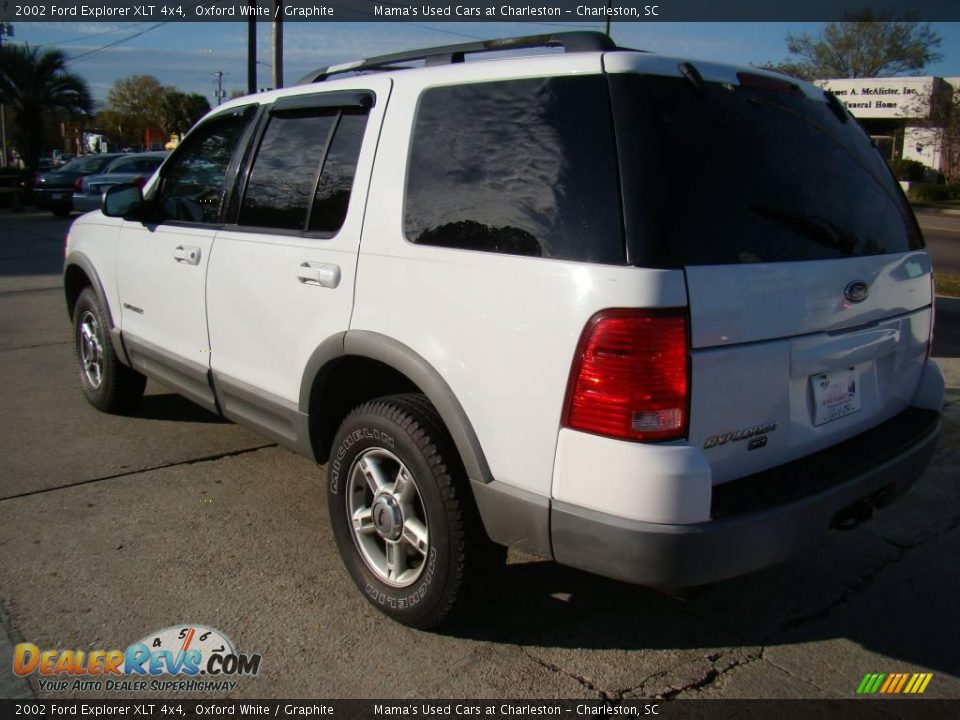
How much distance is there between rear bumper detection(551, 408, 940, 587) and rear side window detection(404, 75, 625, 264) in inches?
30.2

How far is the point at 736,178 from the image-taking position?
261cm

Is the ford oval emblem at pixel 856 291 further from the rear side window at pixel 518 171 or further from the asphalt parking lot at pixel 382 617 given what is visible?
the asphalt parking lot at pixel 382 617

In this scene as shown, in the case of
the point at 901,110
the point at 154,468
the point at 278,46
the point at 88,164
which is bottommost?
the point at 154,468

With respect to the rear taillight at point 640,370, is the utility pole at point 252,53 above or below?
above

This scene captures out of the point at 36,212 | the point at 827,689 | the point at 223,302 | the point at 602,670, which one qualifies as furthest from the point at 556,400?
the point at 36,212

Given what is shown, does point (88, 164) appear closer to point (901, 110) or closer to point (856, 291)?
point (856, 291)

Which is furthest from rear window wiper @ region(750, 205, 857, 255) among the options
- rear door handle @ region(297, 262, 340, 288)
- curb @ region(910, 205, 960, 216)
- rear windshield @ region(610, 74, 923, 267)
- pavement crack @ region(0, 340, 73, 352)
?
curb @ region(910, 205, 960, 216)

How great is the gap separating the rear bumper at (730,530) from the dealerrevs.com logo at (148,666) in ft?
3.98

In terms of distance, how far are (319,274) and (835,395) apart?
6.24 feet

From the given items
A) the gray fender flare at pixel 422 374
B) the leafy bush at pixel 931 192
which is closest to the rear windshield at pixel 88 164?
the gray fender flare at pixel 422 374

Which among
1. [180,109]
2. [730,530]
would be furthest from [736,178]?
[180,109]

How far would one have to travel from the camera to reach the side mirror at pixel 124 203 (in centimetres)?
464

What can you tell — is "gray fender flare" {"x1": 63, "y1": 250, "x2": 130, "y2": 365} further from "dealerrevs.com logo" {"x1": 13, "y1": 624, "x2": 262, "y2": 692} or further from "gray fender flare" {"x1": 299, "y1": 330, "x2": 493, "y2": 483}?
"dealerrevs.com logo" {"x1": 13, "y1": 624, "x2": 262, "y2": 692}

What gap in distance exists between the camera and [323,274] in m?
3.28
